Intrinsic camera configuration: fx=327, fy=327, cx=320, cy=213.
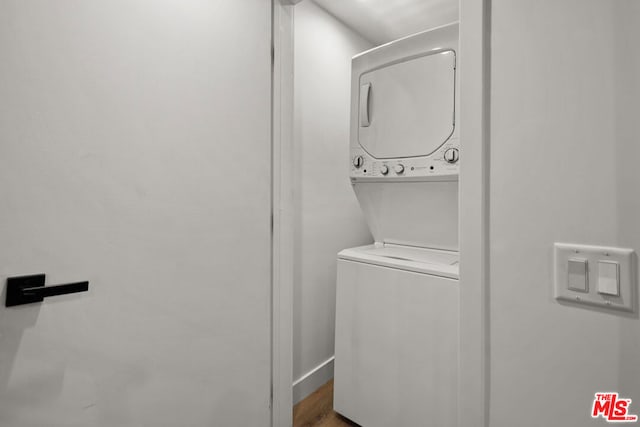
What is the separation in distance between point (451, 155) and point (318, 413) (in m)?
1.64

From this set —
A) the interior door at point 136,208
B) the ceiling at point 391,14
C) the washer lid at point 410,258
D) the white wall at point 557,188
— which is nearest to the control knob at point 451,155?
the washer lid at point 410,258

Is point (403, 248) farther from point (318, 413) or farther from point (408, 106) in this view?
point (318, 413)

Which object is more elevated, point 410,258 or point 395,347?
point 410,258

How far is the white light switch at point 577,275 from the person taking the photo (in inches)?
30.8

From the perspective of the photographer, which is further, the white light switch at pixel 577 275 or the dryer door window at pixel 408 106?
the dryer door window at pixel 408 106

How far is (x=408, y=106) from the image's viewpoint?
1.64 meters

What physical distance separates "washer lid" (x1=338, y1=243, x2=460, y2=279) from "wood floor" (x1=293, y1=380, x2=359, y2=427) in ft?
3.09

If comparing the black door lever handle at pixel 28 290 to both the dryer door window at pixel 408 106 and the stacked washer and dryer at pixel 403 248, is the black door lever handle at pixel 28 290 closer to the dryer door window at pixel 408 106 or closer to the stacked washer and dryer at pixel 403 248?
the stacked washer and dryer at pixel 403 248

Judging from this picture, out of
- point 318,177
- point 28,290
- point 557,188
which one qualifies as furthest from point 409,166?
point 28,290

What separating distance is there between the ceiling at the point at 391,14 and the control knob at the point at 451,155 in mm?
1198

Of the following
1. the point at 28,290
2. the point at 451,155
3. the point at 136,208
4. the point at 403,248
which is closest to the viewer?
the point at 28,290

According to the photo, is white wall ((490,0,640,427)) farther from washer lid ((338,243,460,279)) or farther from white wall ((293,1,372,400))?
white wall ((293,1,372,400))

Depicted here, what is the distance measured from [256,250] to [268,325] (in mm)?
378

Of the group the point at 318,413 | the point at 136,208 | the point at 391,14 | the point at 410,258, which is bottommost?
the point at 318,413
